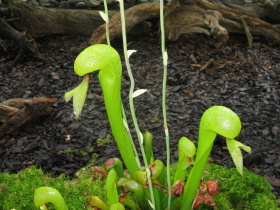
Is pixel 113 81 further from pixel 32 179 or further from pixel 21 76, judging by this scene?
pixel 21 76

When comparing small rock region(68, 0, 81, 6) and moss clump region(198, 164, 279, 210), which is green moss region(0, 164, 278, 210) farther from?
small rock region(68, 0, 81, 6)

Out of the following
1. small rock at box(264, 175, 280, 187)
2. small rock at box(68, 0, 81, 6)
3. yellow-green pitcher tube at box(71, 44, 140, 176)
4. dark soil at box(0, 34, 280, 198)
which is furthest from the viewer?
small rock at box(68, 0, 81, 6)

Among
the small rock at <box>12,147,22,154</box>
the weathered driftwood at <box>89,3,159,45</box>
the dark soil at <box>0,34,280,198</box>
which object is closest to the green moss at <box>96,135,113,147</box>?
the dark soil at <box>0,34,280,198</box>

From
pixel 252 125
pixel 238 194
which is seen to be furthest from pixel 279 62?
pixel 238 194

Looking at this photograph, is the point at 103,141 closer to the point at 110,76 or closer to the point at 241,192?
the point at 241,192

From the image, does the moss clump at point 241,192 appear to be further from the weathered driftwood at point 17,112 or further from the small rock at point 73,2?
the small rock at point 73,2

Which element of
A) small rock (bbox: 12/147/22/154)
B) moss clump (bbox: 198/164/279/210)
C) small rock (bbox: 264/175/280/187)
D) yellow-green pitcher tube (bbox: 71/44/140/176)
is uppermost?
yellow-green pitcher tube (bbox: 71/44/140/176)

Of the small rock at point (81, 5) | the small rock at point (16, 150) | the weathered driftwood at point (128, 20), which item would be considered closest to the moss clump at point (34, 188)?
the small rock at point (16, 150)
